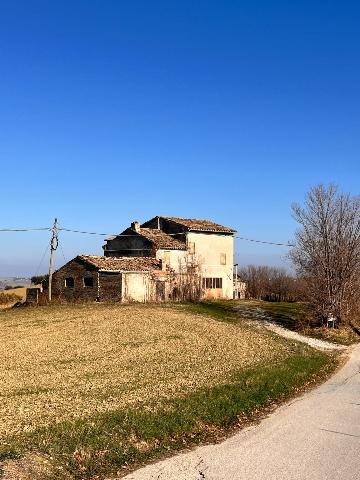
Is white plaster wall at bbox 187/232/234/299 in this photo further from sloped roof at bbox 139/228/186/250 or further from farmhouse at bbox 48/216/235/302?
sloped roof at bbox 139/228/186/250

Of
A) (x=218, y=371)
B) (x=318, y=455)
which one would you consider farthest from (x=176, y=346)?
(x=318, y=455)

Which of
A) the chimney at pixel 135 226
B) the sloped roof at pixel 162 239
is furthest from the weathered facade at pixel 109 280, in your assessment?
the chimney at pixel 135 226

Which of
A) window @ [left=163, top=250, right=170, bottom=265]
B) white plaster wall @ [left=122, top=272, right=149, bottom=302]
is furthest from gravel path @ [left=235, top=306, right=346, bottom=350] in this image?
window @ [left=163, top=250, right=170, bottom=265]

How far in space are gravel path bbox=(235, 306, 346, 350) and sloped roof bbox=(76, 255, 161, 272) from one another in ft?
30.1

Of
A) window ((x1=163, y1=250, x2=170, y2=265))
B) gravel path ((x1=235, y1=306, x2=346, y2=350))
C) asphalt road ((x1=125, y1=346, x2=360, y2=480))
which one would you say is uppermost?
window ((x1=163, y1=250, x2=170, y2=265))

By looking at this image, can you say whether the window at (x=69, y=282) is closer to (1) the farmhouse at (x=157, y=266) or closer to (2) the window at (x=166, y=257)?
(1) the farmhouse at (x=157, y=266)

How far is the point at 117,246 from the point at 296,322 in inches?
1038

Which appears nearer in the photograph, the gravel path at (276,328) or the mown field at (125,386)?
the mown field at (125,386)

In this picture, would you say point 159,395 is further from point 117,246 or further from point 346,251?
point 117,246

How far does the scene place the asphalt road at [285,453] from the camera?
8.54 m

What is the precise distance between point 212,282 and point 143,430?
45005 millimetres

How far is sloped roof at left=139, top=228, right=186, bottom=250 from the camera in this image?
52.2 m

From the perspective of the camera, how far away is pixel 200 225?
5631cm

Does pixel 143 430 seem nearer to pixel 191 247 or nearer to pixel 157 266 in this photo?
pixel 157 266
